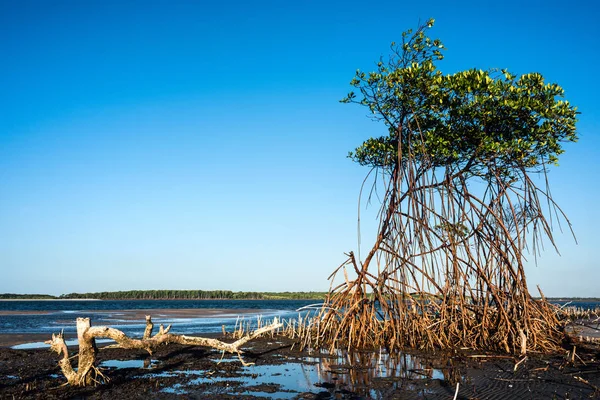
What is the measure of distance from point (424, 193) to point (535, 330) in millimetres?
4349

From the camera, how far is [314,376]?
31.5 ft

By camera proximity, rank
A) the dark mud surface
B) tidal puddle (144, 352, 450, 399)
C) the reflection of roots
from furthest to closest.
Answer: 1. the reflection of roots
2. tidal puddle (144, 352, 450, 399)
3. the dark mud surface

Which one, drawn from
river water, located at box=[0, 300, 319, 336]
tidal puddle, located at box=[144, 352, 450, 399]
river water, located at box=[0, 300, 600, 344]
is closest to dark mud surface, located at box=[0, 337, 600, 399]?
tidal puddle, located at box=[144, 352, 450, 399]

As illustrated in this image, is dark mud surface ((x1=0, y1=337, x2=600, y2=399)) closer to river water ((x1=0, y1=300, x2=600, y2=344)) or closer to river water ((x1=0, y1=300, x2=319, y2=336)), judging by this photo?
river water ((x1=0, y1=300, x2=600, y2=344))

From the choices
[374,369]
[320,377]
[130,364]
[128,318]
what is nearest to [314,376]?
[320,377]

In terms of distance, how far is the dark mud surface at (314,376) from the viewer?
7.93 meters

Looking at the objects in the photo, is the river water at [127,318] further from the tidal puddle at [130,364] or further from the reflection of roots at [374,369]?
the reflection of roots at [374,369]

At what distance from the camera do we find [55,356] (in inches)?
478

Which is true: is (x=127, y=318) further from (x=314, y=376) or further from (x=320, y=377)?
(x=320, y=377)

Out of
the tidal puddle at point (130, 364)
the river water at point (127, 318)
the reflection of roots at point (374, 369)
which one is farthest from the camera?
the river water at point (127, 318)

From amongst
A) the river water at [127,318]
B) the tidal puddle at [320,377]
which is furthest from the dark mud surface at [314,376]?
the river water at [127,318]

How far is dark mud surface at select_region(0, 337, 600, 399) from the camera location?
26.0ft

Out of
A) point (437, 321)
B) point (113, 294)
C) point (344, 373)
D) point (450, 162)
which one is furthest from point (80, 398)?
point (113, 294)

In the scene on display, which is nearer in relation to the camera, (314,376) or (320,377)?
(320,377)
